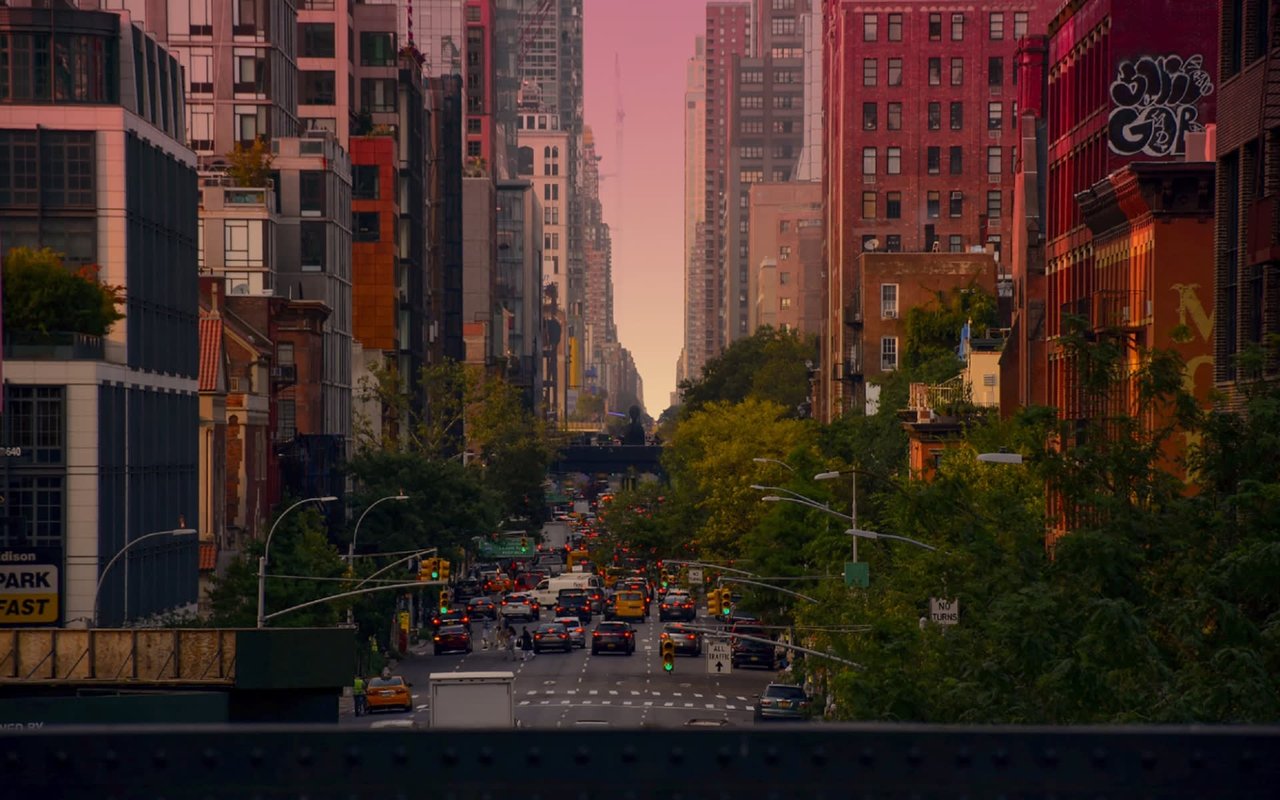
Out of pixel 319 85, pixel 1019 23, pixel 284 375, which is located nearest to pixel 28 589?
pixel 284 375

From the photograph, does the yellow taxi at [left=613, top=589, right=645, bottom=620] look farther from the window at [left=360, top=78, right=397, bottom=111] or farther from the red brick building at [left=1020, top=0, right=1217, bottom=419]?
the red brick building at [left=1020, top=0, right=1217, bottom=419]

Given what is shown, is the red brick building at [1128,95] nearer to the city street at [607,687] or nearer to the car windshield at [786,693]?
the car windshield at [786,693]

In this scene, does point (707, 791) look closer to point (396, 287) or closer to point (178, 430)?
point (178, 430)

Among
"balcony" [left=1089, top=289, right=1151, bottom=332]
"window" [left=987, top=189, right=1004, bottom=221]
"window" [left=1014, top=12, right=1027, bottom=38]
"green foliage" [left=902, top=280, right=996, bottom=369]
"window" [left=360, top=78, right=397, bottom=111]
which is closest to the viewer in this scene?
"balcony" [left=1089, top=289, right=1151, bottom=332]

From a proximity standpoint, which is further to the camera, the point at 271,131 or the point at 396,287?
the point at 396,287

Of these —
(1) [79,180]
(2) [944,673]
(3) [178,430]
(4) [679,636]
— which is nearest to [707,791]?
(2) [944,673]

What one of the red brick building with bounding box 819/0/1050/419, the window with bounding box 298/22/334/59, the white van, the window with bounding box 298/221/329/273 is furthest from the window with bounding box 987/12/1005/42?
the window with bounding box 298/221/329/273
